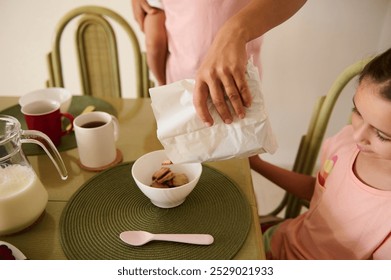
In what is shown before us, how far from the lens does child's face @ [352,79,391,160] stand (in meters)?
0.58

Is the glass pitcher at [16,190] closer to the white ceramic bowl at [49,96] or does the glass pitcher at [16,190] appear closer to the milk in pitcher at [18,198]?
the milk in pitcher at [18,198]

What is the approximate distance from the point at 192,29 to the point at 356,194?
1.86ft

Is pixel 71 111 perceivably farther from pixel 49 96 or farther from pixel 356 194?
pixel 356 194

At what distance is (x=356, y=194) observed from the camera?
2.31 feet

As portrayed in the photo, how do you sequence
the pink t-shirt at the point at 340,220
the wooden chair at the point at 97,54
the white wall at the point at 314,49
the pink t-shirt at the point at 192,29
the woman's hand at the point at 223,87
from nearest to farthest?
the woman's hand at the point at 223,87
the pink t-shirt at the point at 340,220
the pink t-shirt at the point at 192,29
the wooden chair at the point at 97,54
the white wall at the point at 314,49

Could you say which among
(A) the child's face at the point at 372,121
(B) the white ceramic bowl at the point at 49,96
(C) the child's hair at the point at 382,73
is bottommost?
(B) the white ceramic bowl at the point at 49,96

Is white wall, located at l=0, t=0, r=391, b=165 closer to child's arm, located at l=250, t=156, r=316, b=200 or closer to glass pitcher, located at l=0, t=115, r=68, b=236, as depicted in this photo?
child's arm, located at l=250, t=156, r=316, b=200

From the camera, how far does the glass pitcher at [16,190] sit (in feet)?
1.83

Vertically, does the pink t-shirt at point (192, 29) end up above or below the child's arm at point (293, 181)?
above

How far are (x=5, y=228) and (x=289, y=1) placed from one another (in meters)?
0.61

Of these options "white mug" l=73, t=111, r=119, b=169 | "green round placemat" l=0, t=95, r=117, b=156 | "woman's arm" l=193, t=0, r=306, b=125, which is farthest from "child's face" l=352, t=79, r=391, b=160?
"green round placemat" l=0, t=95, r=117, b=156

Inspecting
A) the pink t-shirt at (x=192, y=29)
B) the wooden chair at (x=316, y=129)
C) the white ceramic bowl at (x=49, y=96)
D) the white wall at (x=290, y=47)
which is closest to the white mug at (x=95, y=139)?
the white ceramic bowl at (x=49, y=96)
